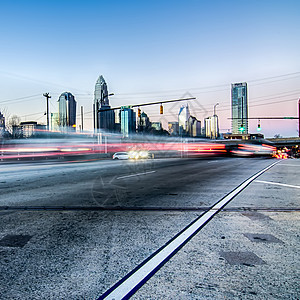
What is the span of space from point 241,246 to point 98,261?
217cm

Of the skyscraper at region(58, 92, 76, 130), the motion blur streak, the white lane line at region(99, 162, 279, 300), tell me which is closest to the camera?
the white lane line at region(99, 162, 279, 300)

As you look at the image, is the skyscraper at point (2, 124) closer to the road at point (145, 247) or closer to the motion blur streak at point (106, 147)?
the motion blur streak at point (106, 147)

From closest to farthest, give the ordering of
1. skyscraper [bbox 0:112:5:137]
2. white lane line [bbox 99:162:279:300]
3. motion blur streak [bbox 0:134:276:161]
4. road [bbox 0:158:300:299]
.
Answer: white lane line [bbox 99:162:279:300] → road [bbox 0:158:300:299] → motion blur streak [bbox 0:134:276:161] → skyscraper [bbox 0:112:5:137]

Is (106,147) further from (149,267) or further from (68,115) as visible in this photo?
(149,267)

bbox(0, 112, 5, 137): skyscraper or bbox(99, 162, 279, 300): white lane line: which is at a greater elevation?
bbox(0, 112, 5, 137): skyscraper

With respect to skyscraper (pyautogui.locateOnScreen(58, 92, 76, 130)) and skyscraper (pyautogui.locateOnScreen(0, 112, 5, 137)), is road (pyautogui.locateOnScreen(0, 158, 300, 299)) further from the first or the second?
A: skyscraper (pyautogui.locateOnScreen(0, 112, 5, 137))

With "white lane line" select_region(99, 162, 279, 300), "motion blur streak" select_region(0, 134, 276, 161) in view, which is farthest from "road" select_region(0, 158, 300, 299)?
"motion blur streak" select_region(0, 134, 276, 161)

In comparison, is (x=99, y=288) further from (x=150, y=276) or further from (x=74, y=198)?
(x=74, y=198)

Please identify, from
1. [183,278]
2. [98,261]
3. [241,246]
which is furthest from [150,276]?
[241,246]

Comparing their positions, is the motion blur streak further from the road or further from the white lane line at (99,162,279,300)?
the white lane line at (99,162,279,300)

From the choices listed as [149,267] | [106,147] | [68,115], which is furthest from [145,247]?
[68,115]

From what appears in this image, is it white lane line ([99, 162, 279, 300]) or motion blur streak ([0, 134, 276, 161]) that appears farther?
motion blur streak ([0, 134, 276, 161])

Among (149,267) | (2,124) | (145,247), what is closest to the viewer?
(149,267)

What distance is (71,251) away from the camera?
4.07 meters
